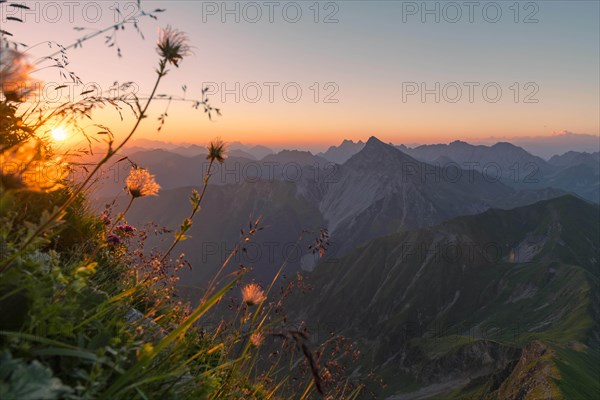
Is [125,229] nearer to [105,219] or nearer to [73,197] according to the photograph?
[105,219]

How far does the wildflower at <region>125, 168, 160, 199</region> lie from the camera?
3180 mm

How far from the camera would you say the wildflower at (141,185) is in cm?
318

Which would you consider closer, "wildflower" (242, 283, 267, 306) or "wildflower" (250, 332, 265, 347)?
"wildflower" (250, 332, 265, 347)

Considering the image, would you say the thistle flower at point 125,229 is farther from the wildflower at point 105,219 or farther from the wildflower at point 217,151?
the wildflower at point 217,151

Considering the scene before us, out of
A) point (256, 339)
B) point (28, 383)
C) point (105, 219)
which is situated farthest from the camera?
point (105, 219)

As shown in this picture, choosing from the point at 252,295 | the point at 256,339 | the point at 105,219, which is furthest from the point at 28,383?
the point at 105,219

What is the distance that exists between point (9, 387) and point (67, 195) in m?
3.92

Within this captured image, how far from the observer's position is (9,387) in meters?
1.63

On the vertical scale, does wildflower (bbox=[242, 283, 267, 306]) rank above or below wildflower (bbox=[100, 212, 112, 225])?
below

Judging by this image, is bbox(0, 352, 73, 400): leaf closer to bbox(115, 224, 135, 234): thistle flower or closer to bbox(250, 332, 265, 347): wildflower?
bbox(250, 332, 265, 347): wildflower

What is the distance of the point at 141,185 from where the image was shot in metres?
3.29

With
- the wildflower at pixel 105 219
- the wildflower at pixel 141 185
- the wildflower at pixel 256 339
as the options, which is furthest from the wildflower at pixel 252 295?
the wildflower at pixel 105 219

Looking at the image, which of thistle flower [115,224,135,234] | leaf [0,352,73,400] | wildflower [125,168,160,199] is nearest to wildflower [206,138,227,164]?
wildflower [125,168,160,199]

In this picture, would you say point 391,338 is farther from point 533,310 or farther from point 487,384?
point 487,384
